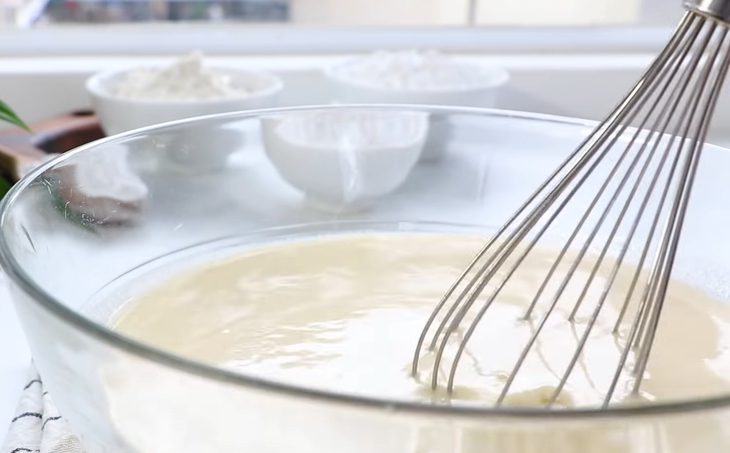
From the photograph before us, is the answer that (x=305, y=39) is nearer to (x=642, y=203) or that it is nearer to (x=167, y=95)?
(x=167, y=95)

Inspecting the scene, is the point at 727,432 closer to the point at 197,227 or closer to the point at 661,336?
the point at 661,336

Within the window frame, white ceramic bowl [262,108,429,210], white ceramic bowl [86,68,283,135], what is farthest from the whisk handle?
the window frame

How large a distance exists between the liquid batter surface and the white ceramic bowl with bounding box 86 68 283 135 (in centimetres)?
24

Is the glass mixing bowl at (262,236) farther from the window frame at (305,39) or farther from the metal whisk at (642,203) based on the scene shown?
the window frame at (305,39)

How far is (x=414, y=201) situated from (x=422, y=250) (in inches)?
2.3

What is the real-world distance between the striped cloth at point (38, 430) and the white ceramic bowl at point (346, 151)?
0.22 meters

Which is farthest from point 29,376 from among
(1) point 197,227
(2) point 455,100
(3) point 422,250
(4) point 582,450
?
(2) point 455,100

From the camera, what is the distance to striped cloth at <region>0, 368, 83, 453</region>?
0.47 meters

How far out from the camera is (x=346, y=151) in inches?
26.4

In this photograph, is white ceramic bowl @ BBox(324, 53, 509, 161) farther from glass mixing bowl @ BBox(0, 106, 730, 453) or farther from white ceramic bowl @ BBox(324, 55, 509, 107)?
glass mixing bowl @ BBox(0, 106, 730, 453)

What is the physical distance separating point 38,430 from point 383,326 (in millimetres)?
176

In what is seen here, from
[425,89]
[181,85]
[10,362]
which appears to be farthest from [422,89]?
[10,362]

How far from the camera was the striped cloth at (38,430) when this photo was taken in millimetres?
467

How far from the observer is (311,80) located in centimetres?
103
